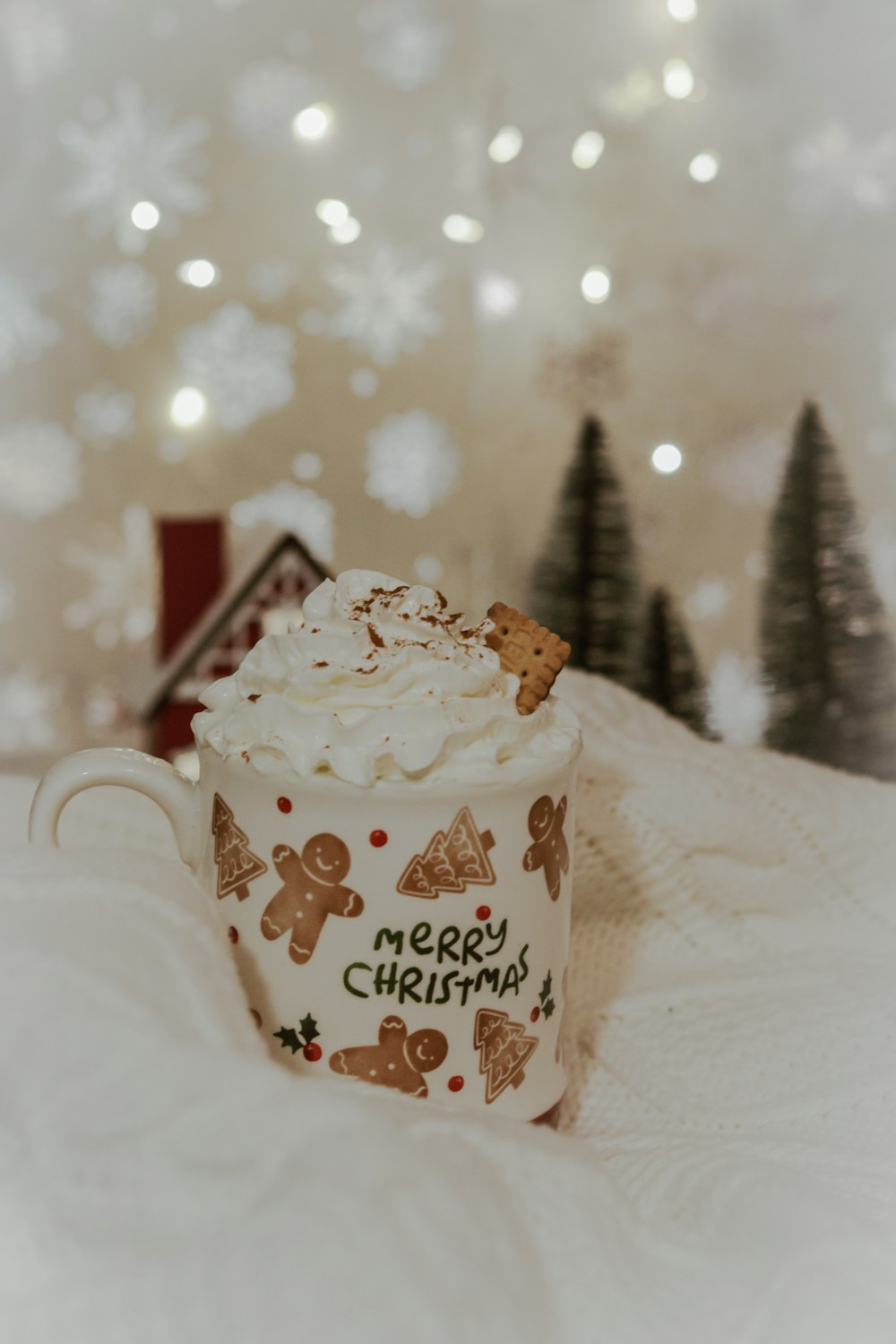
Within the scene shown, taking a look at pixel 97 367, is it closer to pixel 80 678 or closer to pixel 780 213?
pixel 80 678

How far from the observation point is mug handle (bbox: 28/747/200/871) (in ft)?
1.62

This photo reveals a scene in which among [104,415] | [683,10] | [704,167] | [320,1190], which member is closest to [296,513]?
[104,415]

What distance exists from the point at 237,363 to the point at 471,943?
1536 millimetres

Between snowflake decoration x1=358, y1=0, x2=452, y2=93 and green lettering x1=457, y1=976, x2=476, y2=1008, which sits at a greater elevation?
snowflake decoration x1=358, y1=0, x2=452, y2=93

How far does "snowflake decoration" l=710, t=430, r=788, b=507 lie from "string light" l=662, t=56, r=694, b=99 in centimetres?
50

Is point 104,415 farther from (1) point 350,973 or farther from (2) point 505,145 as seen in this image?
(1) point 350,973

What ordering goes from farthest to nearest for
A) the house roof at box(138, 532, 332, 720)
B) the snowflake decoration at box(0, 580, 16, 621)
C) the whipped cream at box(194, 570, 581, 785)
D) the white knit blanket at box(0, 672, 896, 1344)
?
the snowflake decoration at box(0, 580, 16, 621), the house roof at box(138, 532, 332, 720), the whipped cream at box(194, 570, 581, 785), the white knit blanket at box(0, 672, 896, 1344)

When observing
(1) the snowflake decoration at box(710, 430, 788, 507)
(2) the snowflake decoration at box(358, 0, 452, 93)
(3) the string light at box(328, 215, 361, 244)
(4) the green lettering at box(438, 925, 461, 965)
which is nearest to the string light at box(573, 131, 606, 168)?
(2) the snowflake decoration at box(358, 0, 452, 93)

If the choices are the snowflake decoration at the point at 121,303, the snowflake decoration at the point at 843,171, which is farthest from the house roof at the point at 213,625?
the snowflake decoration at the point at 843,171

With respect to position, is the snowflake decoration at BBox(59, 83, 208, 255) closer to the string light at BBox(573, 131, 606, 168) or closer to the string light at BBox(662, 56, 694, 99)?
the string light at BBox(573, 131, 606, 168)

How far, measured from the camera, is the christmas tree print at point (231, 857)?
474mm

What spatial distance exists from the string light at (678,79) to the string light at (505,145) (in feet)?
0.77

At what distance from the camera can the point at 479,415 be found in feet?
6.68

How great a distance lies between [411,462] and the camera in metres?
1.99
